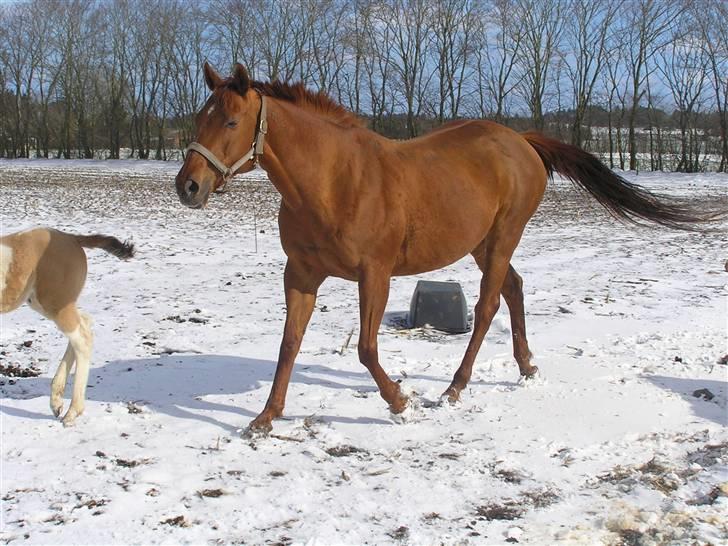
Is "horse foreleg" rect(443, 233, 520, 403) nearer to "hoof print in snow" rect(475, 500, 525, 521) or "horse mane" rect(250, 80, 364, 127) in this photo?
"horse mane" rect(250, 80, 364, 127)

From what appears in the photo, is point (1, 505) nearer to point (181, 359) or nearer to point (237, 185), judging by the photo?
point (181, 359)

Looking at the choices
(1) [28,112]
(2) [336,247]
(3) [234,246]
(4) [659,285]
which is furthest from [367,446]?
(1) [28,112]

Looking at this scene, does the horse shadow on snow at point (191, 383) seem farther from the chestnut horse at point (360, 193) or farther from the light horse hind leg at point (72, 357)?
the chestnut horse at point (360, 193)

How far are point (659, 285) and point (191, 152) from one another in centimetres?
605

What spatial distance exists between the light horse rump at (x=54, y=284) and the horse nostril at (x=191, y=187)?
3.37 feet

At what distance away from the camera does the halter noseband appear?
11.6 feet

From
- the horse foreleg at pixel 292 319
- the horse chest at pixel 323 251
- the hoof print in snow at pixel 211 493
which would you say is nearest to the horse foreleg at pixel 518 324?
the horse chest at pixel 323 251

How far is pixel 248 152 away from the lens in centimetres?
368

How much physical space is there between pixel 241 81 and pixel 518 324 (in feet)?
9.10

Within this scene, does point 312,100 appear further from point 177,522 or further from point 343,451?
point 177,522

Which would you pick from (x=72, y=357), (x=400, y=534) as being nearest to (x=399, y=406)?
(x=400, y=534)

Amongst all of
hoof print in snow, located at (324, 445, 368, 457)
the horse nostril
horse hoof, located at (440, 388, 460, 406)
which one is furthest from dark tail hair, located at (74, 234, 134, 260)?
horse hoof, located at (440, 388, 460, 406)

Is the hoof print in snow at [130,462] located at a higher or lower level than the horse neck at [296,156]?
lower

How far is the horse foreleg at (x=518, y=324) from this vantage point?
4926mm
